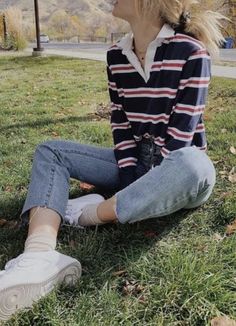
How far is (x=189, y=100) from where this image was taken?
7.86 feet

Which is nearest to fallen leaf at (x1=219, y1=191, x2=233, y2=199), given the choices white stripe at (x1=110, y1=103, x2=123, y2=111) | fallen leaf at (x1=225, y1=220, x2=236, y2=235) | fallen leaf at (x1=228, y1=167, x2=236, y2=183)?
fallen leaf at (x1=228, y1=167, x2=236, y2=183)

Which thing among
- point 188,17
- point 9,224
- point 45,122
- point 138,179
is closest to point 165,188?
point 138,179

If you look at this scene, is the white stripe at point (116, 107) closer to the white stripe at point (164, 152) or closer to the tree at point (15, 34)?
the white stripe at point (164, 152)

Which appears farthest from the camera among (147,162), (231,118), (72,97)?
(72,97)

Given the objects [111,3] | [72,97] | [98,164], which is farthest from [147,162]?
[72,97]

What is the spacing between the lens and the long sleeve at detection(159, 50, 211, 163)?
238 cm

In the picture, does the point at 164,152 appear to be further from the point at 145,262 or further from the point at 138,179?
the point at 145,262

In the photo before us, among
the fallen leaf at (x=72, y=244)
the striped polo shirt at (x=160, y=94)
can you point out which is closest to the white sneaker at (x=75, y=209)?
the fallen leaf at (x=72, y=244)

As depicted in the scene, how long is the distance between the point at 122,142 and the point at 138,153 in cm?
11

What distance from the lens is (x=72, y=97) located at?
7.13 m

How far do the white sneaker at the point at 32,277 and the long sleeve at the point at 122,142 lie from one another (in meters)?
0.73

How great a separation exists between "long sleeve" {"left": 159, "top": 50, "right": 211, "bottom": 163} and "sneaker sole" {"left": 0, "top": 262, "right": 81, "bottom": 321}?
2.46 feet

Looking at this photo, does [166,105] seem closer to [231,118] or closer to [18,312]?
[18,312]

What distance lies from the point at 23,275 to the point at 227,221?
121 centimetres
